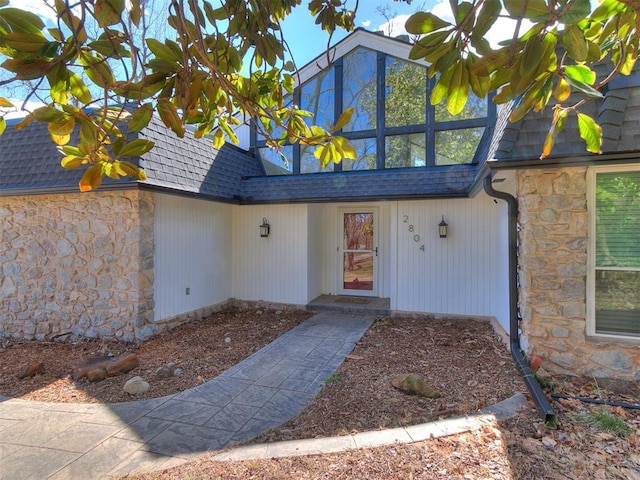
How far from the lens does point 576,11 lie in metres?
1.15

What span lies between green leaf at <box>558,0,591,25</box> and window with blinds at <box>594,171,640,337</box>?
11.1 ft

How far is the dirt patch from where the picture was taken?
12.6 ft

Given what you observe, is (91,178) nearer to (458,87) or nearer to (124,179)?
(458,87)

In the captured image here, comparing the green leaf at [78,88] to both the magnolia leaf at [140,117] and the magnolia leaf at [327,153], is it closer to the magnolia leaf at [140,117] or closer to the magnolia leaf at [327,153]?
the magnolia leaf at [140,117]

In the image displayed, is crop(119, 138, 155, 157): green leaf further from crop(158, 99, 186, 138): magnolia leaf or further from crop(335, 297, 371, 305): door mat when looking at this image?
crop(335, 297, 371, 305): door mat

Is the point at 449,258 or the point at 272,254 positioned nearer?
the point at 449,258

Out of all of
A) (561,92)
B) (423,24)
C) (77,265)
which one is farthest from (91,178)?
(77,265)

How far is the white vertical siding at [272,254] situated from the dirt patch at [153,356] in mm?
813

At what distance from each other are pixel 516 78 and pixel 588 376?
3.87 m

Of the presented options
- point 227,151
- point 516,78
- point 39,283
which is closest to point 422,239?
point 227,151

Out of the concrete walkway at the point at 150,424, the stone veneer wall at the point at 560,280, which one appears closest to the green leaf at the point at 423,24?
the concrete walkway at the point at 150,424

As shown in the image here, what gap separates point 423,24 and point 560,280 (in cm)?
361

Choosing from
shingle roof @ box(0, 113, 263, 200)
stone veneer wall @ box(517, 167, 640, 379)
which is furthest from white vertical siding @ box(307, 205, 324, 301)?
stone veneer wall @ box(517, 167, 640, 379)

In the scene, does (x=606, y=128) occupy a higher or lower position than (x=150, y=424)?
higher
